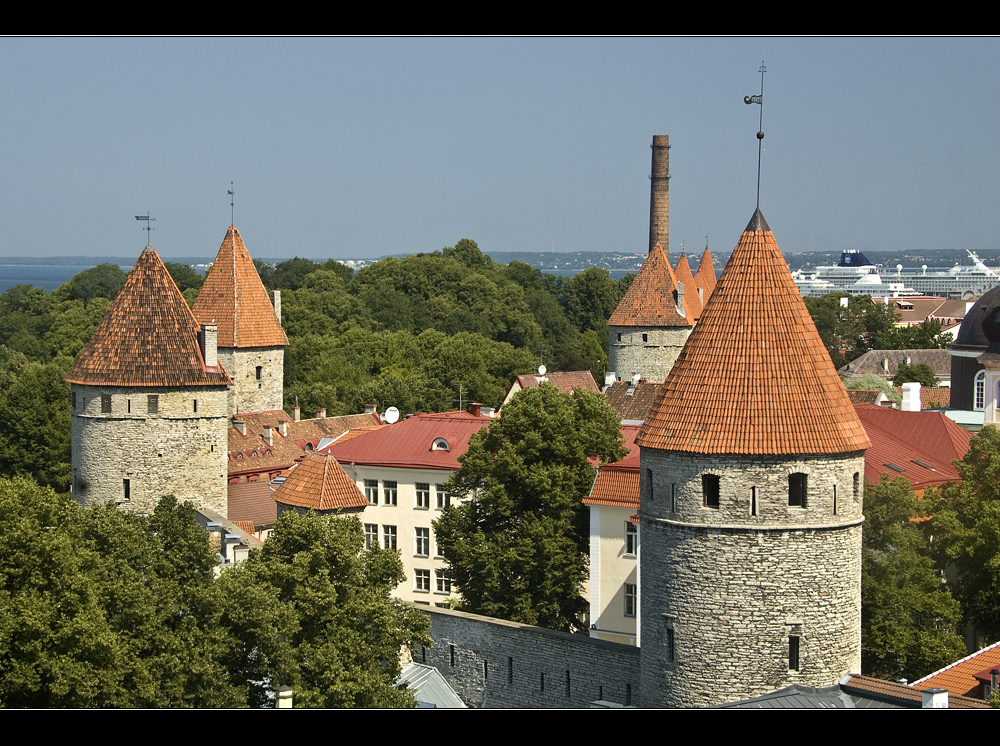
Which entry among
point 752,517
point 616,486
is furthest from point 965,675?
point 616,486

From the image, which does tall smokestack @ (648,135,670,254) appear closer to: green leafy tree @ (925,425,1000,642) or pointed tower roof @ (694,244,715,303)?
pointed tower roof @ (694,244,715,303)

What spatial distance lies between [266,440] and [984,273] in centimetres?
6968

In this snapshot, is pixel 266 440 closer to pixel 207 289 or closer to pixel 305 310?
pixel 207 289

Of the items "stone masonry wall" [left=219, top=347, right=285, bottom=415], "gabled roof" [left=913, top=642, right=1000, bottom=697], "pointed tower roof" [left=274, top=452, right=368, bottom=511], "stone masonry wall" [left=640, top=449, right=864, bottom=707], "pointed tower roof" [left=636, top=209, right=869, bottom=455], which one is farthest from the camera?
"stone masonry wall" [left=219, top=347, right=285, bottom=415]

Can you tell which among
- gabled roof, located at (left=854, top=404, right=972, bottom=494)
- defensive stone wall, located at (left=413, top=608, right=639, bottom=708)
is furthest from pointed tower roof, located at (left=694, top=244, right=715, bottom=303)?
defensive stone wall, located at (left=413, top=608, right=639, bottom=708)

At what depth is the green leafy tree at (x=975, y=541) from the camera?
24703mm

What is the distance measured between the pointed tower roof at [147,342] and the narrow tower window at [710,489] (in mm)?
19968

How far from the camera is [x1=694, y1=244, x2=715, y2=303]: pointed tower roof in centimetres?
6637

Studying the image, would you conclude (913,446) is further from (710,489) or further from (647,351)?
(647,351)

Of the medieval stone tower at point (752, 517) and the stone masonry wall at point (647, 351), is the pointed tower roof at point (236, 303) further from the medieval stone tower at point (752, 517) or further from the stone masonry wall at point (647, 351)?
the medieval stone tower at point (752, 517)

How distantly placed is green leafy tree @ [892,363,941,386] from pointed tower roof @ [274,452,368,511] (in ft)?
148

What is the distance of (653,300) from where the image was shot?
58094 millimetres

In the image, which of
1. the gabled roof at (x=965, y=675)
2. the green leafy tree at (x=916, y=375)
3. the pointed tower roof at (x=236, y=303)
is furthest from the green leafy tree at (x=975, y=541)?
the green leafy tree at (x=916, y=375)

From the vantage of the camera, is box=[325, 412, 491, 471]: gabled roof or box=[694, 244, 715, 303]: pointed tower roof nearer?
box=[325, 412, 491, 471]: gabled roof
